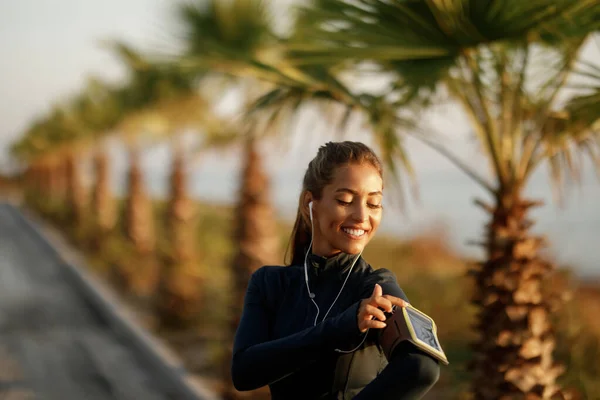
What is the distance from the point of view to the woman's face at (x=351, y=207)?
191 cm


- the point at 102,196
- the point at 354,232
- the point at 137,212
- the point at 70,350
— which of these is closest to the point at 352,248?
the point at 354,232

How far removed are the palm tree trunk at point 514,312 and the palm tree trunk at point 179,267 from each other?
757 cm

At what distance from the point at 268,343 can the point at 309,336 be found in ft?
0.45

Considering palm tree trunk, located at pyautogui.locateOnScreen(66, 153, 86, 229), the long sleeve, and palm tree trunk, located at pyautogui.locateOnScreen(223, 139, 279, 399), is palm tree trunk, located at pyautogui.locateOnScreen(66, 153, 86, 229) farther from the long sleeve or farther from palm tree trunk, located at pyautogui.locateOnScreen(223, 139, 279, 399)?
the long sleeve

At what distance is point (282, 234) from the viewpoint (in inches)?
786

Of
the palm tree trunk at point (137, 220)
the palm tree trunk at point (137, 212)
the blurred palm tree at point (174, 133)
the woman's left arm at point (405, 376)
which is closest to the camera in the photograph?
the woman's left arm at point (405, 376)

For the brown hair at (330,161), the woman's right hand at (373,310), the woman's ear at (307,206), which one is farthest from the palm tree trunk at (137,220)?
the woman's right hand at (373,310)

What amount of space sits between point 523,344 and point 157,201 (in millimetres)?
34089

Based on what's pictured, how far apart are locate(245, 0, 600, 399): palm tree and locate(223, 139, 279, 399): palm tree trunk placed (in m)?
3.31

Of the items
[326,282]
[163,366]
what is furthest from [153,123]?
[326,282]

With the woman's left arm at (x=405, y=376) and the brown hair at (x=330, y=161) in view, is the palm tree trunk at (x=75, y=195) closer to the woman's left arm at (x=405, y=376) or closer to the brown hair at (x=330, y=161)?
the brown hair at (x=330, y=161)

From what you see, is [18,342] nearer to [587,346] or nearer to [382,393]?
[587,346]

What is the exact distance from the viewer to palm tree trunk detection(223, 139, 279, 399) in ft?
25.4

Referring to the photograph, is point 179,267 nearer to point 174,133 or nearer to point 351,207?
point 174,133
